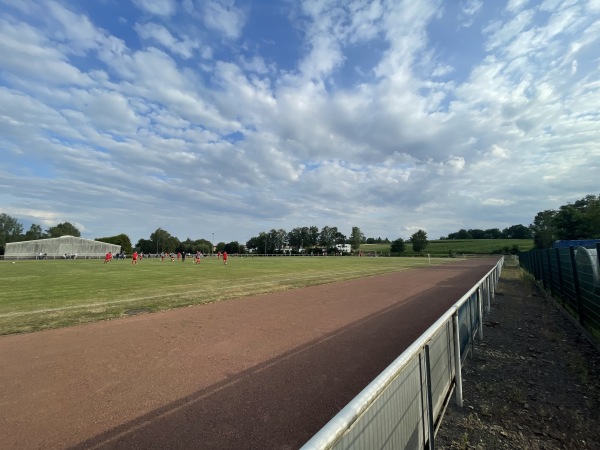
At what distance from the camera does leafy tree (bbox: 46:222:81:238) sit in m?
125

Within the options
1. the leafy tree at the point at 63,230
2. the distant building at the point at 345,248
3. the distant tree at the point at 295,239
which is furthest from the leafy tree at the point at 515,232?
the leafy tree at the point at 63,230

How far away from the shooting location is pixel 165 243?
13400 centimetres

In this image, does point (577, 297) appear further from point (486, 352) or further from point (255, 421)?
point (255, 421)

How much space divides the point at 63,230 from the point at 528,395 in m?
158

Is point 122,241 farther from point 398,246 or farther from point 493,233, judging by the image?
point 493,233

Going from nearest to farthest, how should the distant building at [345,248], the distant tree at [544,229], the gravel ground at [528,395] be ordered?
the gravel ground at [528,395], the distant tree at [544,229], the distant building at [345,248]

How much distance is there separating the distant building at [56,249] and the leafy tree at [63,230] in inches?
1816

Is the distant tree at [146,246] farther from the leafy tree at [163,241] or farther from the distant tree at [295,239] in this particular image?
the distant tree at [295,239]

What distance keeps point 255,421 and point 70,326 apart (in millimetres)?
6798

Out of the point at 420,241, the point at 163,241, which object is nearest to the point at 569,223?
the point at 420,241

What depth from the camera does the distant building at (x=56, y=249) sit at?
77875 millimetres

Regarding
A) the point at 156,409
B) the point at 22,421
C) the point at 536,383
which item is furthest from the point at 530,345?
the point at 22,421

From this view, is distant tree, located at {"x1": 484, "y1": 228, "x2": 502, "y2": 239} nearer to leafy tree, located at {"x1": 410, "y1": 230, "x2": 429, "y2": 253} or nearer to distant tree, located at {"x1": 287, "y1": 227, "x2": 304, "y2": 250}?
leafy tree, located at {"x1": 410, "y1": 230, "x2": 429, "y2": 253}

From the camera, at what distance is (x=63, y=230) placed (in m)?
128
